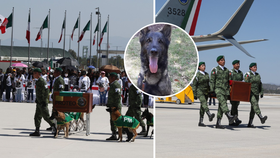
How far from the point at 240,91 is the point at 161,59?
375 inches

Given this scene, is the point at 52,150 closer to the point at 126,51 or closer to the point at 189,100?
the point at 126,51

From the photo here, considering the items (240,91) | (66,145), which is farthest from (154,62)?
(240,91)

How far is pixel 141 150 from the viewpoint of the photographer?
817 centimetres

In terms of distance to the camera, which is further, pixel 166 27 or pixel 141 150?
pixel 141 150

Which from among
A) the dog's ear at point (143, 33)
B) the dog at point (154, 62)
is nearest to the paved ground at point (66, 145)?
the dog at point (154, 62)

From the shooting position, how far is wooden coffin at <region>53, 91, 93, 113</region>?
9.90m

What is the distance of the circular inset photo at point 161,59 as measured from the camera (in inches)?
121

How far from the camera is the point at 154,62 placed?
306cm

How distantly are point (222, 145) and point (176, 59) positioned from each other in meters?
5.63

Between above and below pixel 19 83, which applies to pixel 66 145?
below

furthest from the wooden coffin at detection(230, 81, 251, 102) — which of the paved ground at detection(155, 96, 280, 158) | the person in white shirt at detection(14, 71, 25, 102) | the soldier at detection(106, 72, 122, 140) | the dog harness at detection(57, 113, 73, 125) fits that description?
the person in white shirt at detection(14, 71, 25, 102)

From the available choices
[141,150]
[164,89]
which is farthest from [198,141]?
[164,89]

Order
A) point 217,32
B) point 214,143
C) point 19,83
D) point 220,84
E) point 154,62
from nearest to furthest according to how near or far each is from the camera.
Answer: point 154,62, point 214,143, point 220,84, point 19,83, point 217,32

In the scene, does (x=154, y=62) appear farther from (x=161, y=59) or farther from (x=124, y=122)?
(x=124, y=122)
